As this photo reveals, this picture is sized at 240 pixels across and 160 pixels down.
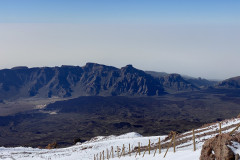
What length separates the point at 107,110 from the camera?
655ft

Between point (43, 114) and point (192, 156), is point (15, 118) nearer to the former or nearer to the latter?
point (43, 114)

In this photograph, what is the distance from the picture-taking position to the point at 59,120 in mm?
164875

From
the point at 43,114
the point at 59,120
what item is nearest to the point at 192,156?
the point at 59,120

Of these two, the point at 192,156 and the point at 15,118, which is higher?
the point at 192,156

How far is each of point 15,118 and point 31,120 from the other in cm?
1603

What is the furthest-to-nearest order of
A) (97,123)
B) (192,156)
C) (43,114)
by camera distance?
(43,114) → (97,123) → (192,156)

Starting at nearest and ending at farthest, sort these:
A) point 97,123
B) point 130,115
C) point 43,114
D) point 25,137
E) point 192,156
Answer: point 192,156 → point 25,137 → point 97,123 → point 130,115 → point 43,114

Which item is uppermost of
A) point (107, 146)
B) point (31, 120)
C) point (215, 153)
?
point (215, 153)

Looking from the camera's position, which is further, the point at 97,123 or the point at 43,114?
the point at 43,114

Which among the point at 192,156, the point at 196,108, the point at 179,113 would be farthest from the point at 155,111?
the point at 192,156

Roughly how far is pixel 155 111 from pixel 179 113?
20545 mm

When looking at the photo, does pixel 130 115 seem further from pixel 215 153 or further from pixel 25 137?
pixel 215 153

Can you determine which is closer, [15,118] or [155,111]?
[15,118]

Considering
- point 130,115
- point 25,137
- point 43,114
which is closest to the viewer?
point 25,137
